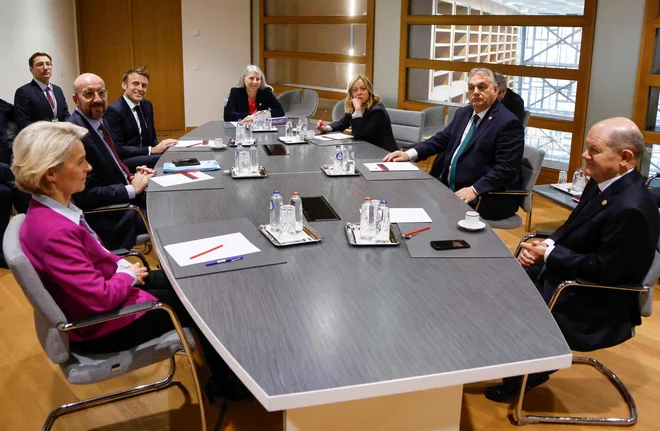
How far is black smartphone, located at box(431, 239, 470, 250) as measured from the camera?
7.73 ft

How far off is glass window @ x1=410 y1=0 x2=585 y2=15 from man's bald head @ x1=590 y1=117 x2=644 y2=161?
13.1ft

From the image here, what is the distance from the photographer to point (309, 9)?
9086 mm

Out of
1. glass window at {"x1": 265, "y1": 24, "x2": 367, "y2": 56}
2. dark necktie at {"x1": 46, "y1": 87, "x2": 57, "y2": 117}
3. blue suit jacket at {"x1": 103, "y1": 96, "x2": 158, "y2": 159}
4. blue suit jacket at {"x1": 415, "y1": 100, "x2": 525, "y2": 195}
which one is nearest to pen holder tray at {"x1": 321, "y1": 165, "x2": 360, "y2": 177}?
blue suit jacket at {"x1": 415, "y1": 100, "x2": 525, "y2": 195}

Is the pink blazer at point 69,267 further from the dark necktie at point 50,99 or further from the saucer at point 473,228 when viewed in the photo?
the dark necktie at point 50,99

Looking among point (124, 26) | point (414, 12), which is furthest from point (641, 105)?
point (124, 26)

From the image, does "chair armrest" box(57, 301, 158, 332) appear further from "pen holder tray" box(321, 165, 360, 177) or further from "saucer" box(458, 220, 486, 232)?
"pen holder tray" box(321, 165, 360, 177)

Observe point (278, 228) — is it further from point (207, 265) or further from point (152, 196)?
point (152, 196)

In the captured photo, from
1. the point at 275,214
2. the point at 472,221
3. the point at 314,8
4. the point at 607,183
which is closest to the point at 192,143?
the point at 275,214

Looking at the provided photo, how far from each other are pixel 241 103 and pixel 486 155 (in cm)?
290

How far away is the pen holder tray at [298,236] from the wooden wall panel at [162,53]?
823cm

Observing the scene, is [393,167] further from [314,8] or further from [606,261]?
[314,8]

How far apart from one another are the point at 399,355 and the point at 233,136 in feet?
12.1

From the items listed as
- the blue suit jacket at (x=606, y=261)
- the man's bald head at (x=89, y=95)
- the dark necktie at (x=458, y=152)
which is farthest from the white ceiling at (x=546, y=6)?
the man's bald head at (x=89, y=95)

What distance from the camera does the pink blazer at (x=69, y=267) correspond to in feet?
6.55
